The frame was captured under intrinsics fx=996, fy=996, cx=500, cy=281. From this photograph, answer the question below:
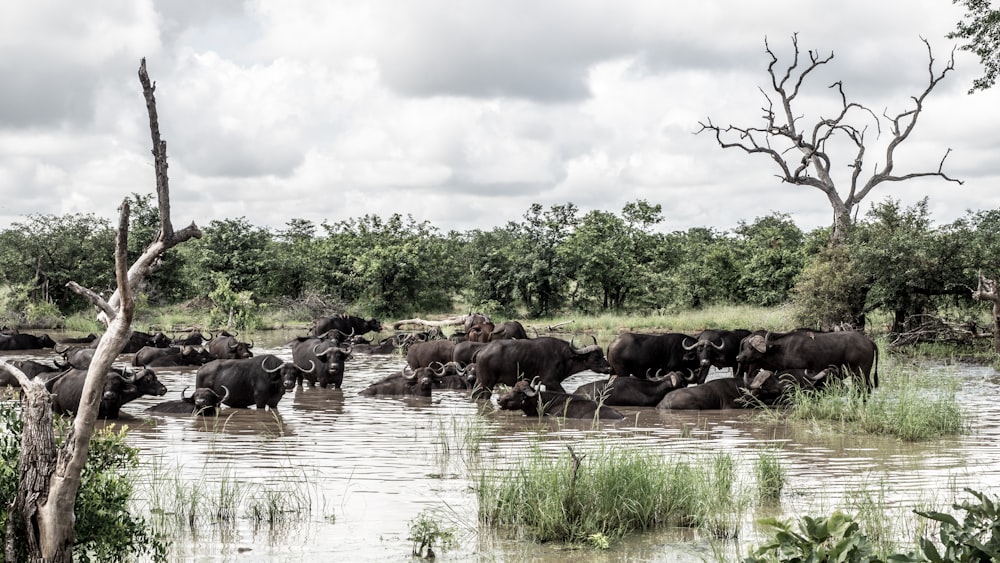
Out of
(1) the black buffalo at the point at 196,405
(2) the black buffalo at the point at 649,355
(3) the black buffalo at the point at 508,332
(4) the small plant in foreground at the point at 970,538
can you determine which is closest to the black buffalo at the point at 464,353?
(3) the black buffalo at the point at 508,332

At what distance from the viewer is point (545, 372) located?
51.4 ft

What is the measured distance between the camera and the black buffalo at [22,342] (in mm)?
24062

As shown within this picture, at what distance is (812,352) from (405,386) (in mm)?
6367

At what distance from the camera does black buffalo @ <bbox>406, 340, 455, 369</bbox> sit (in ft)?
63.6

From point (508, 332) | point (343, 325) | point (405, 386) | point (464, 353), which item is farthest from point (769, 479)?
point (343, 325)

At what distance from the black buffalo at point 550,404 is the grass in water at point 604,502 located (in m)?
5.52

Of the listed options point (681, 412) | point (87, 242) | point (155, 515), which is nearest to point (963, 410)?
point (681, 412)

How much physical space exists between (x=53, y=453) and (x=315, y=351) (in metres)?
12.4

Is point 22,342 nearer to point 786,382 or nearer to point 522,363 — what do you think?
point 522,363

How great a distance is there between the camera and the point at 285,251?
1752 inches

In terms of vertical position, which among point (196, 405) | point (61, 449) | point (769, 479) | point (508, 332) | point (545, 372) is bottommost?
point (769, 479)

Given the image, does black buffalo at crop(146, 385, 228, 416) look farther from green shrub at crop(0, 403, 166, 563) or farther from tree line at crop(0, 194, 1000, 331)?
tree line at crop(0, 194, 1000, 331)

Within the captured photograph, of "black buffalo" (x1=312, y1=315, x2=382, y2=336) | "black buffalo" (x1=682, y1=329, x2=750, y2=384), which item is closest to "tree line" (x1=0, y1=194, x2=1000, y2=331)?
"black buffalo" (x1=312, y1=315, x2=382, y2=336)

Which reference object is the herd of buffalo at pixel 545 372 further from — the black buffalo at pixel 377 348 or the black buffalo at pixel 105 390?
the black buffalo at pixel 377 348
